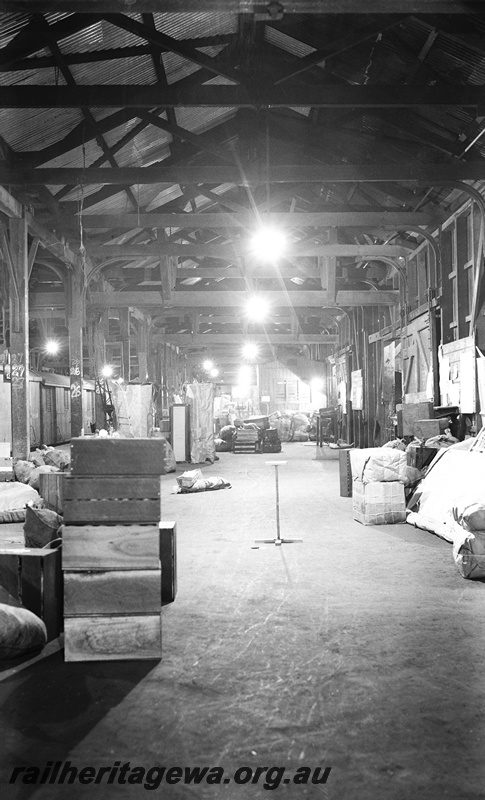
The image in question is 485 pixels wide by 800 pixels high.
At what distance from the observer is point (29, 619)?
3.66 meters

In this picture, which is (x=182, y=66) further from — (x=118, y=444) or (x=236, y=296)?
(x=118, y=444)

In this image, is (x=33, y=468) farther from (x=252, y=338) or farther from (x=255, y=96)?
(x=252, y=338)

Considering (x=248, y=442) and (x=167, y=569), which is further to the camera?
(x=248, y=442)

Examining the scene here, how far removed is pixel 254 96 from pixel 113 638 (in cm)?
658

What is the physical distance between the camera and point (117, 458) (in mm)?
3650

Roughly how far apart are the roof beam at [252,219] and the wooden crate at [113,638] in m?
8.44

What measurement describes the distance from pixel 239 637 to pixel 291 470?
1006 centimetres

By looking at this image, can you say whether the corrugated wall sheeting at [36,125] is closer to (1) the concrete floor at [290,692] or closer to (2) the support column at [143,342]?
(1) the concrete floor at [290,692]

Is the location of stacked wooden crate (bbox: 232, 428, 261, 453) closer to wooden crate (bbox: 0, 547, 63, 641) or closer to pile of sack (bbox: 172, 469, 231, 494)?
pile of sack (bbox: 172, 469, 231, 494)

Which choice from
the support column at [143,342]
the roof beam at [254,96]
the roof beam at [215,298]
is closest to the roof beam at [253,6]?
the roof beam at [254,96]

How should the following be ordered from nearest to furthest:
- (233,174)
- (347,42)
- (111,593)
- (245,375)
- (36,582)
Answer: (111,593), (36,582), (347,42), (233,174), (245,375)

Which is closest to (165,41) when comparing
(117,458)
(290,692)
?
(117,458)

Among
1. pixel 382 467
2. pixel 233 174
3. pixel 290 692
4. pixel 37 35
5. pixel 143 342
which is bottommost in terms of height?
pixel 290 692

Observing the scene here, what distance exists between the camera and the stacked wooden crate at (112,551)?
3535 mm
